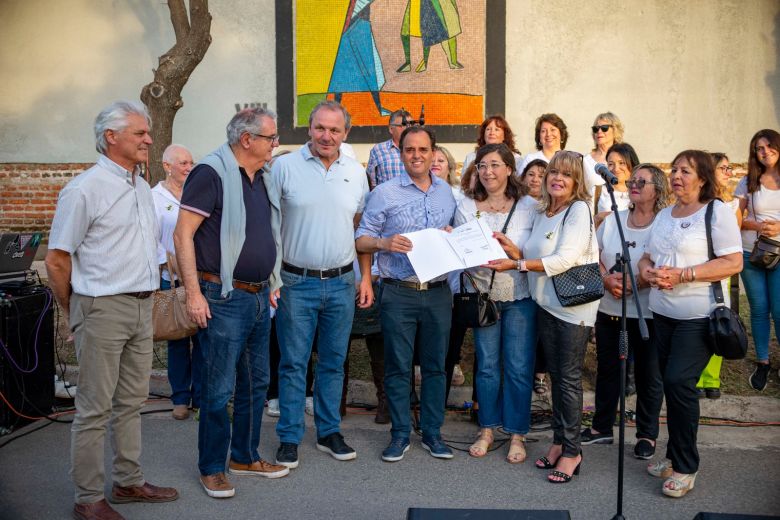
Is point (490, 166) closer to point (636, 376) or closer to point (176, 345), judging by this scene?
point (636, 376)

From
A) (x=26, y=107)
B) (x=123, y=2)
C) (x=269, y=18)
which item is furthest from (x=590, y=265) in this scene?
(x=26, y=107)

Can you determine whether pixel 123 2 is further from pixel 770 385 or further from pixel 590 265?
pixel 770 385

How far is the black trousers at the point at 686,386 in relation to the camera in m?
4.86

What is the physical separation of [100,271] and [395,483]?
2.33 metres

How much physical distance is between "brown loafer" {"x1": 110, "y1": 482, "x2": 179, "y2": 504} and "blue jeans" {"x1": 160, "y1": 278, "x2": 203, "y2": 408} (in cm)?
166

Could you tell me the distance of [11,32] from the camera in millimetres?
11930

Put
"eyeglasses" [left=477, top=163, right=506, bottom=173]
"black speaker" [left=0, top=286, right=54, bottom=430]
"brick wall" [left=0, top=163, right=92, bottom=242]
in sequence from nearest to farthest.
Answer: "eyeglasses" [left=477, top=163, right=506, bottom=173], "black speaker" [left=0, top=286, right=54, bottom=430], "brick wall" [left=0, top=163, right=92, bottom=242]

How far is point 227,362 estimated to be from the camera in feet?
15.7

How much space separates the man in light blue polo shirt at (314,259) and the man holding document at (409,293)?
220 mm

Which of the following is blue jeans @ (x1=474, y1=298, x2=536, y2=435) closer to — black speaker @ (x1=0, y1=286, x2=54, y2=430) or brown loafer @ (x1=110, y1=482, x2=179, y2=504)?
brown loafer @ (x1=110, y1=482, x2=179, y2=504)

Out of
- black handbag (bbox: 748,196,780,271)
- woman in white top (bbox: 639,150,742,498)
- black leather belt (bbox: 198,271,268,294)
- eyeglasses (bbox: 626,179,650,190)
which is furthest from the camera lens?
black handbag (bbox: 748,196,780,271)

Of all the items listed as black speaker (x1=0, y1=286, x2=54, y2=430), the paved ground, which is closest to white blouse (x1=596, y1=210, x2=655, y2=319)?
the paved ground

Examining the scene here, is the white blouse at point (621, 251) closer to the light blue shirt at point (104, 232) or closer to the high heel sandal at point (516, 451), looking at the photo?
the high heel sandal at point (516, 451)

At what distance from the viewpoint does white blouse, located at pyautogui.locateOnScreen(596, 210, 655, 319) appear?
5684mm
